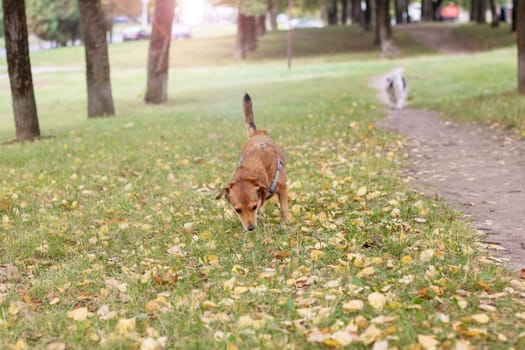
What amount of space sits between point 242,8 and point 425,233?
36663 mm

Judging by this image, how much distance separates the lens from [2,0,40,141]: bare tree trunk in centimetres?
1245

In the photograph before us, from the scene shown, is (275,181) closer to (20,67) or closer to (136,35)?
(20,67)

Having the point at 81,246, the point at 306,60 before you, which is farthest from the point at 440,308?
the point at 306,60

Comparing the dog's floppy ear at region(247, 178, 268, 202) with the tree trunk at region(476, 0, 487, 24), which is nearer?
the dog's floppy ear at region(247, 178, 268, 202)

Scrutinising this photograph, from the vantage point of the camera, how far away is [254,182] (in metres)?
5.90

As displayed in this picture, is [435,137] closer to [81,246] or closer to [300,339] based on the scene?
[81,246]

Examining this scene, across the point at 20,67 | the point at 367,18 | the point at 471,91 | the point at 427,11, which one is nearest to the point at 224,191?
the point at 20,67

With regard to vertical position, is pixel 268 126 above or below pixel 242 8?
below

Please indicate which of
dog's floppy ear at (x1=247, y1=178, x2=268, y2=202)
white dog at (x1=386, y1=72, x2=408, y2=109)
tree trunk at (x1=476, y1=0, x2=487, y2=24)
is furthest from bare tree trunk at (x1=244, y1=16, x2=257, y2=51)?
dog's floppy ear at (x1=247, y1=178, x2=268, y2=202)

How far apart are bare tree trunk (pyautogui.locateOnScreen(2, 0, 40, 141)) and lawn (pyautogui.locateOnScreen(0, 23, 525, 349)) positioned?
3.12 feet

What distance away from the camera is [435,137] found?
1248 centimetres

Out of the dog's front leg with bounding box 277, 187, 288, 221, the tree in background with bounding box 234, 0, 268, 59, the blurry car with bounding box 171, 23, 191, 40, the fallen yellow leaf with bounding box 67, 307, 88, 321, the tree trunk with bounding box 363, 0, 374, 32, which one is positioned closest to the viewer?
the fallen yellow leaf with bounding box 67, 307, 88, 321

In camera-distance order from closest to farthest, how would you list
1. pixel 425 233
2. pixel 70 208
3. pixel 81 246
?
pixel 425 233
pixel 81 246
pixel 70 208

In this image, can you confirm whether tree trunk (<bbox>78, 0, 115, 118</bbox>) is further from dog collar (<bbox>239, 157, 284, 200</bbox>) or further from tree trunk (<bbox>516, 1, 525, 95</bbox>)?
dog collar (<bbox>239, 157, 284, 200</bbox>)
